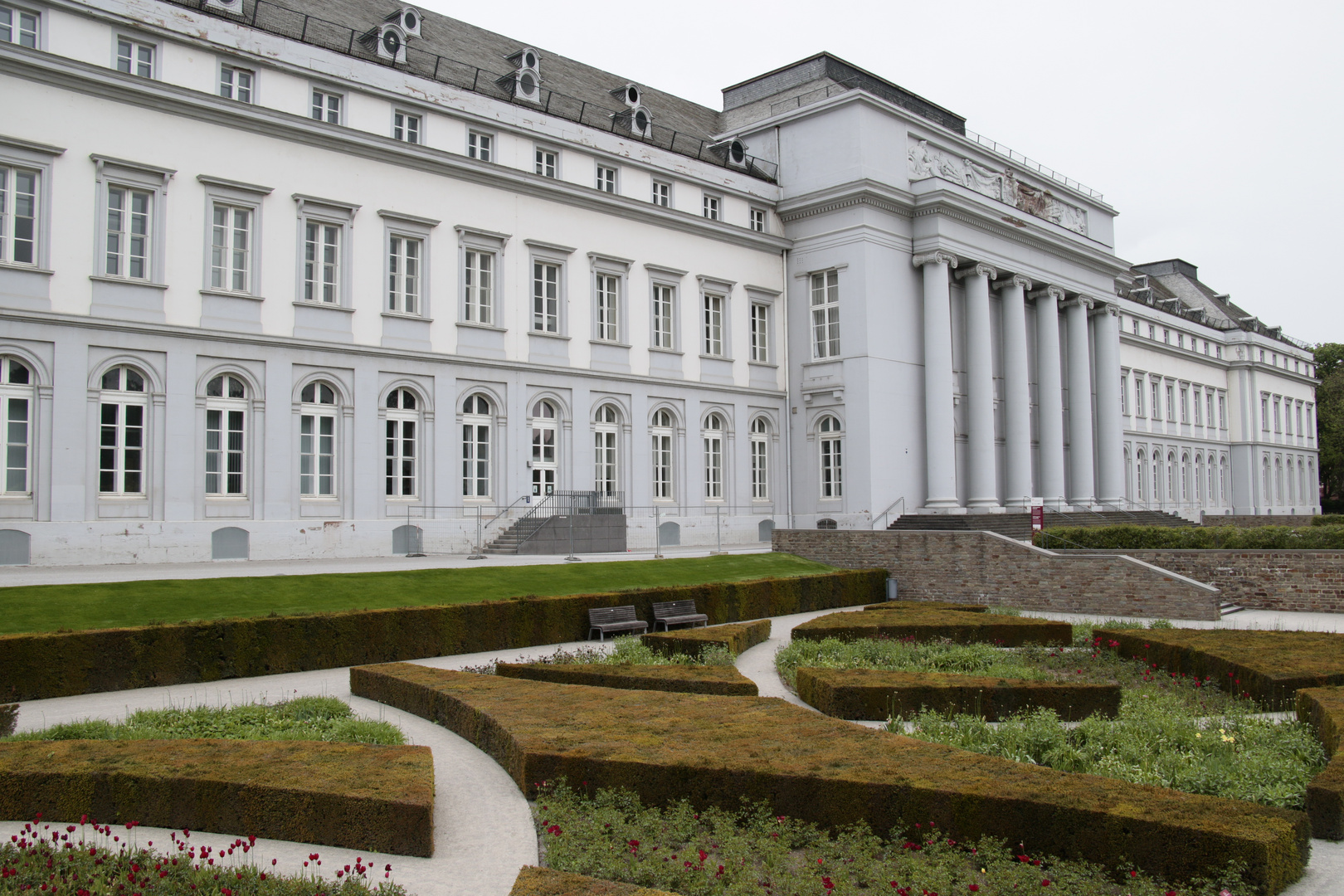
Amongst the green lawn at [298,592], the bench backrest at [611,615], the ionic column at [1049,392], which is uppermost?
the ionic column at [1049,392]

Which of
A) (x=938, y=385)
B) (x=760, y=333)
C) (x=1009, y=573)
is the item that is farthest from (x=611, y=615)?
(x=938, y=385)

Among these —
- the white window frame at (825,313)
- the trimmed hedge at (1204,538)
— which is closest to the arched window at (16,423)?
the trimmed hedge at (1204,538)

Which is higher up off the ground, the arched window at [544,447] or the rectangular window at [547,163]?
the rectangular window at [547,163]

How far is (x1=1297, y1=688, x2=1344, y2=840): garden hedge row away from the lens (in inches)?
313

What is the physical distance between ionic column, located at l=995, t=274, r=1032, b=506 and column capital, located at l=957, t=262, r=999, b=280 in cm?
216

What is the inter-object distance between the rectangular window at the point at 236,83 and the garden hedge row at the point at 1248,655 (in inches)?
1022

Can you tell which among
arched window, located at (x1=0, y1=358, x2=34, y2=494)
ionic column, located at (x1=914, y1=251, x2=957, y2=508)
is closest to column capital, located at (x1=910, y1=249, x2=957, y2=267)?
ionic column, located at (x1=914, y1=251, x2=957, y2=508)

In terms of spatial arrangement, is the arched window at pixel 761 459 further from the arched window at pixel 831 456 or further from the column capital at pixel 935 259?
the column capital at pixel 935 259

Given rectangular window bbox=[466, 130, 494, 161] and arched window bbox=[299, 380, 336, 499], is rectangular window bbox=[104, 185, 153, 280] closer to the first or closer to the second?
arched window bbox=[299, 380, 336, 499]

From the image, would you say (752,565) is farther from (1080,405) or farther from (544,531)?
(1080,405)

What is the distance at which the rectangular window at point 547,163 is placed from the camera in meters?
35.4

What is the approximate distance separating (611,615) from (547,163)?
20.8 meters

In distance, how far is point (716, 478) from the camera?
40.7 meters

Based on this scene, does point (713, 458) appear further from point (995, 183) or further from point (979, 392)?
point (995, 183)
